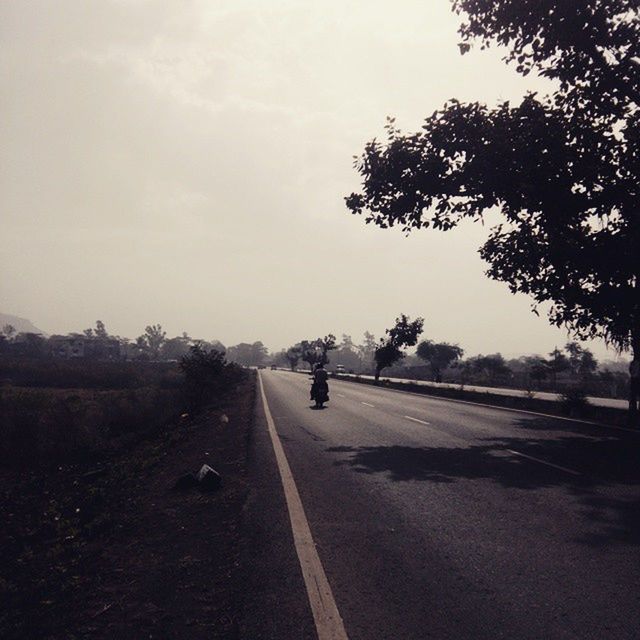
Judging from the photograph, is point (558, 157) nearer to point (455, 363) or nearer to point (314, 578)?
point (314, 578)

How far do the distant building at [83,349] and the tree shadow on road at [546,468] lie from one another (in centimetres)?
14750

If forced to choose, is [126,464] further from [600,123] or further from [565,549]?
[600,123]

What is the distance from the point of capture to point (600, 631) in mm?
3086

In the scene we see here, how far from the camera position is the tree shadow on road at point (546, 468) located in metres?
5.62

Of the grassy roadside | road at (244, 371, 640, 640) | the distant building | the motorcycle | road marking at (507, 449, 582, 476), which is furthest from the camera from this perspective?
the distant building

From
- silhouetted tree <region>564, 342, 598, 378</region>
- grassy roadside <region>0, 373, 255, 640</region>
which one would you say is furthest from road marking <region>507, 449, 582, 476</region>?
silhouetted tree <region>564, 342, 598, 378</region>

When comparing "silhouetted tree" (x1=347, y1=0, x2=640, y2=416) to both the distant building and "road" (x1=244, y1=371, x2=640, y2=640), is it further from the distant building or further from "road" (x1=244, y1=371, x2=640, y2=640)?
the distant building

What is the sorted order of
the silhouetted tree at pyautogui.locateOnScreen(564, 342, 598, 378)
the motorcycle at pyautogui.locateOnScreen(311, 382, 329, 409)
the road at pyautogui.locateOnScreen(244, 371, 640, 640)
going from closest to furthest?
the road at pyautogui.locateOnScreen(244, 371, 640, 640)
the motorcycle at pyautogui.locateOnScreen(311, 382, 329, 409)
the silhouetted tree at pyautogui.locateOnScreen(564, 342, 598, 378)

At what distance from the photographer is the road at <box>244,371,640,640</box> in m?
3.24

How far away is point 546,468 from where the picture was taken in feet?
27.4

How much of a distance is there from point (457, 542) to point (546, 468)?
4.38 metres

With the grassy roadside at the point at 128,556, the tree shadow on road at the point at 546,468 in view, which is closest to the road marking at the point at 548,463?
the tree shadow on road at the point at 546,468

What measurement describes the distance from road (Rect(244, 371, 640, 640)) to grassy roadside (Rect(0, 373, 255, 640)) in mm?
349

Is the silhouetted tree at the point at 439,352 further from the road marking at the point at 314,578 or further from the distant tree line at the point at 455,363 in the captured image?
the road marking at the point at 314,578
